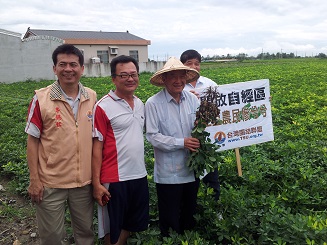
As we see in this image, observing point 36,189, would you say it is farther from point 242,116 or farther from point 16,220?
point 242,116

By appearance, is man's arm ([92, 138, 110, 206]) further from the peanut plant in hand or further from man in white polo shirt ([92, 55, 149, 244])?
the peanut plant in hand

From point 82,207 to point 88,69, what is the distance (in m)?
29.2

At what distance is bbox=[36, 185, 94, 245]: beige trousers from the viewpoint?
254 centimetres

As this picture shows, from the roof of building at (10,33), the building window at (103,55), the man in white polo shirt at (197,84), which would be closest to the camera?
the man in white polo shirt at (197,84)

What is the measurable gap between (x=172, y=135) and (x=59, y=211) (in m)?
1.18

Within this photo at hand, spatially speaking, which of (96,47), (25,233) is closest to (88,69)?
(96,47)

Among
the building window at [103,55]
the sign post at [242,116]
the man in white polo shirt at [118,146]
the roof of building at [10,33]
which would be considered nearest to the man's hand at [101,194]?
the man in white polo shirt at [118,146]

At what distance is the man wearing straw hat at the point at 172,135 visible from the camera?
2678 mm

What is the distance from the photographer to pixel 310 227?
2.41m

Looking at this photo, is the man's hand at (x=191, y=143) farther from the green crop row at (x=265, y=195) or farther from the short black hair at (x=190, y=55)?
the short black hair at (x=190, y=55)

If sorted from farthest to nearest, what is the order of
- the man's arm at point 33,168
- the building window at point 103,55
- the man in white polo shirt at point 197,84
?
the building window at point 103,55 < the man in white polo shirt at point 197,84 < the man's arm at point 33,168

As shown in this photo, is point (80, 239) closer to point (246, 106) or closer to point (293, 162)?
point (246, 106)

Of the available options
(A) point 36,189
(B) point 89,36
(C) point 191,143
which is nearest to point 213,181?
(C) point 191,143

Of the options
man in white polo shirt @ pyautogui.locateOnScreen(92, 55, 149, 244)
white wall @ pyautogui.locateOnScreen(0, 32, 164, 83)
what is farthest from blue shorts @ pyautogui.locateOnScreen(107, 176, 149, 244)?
white wall @ pyautogui.locateOnScreen(0, 32, 164, 83)
